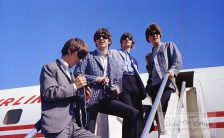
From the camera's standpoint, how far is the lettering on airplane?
8742 mm

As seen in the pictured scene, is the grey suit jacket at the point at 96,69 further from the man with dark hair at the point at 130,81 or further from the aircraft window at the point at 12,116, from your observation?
the aircraft window at the point at 12,116

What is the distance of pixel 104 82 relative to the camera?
14.0 feet

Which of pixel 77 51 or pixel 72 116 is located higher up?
pixel 77 51

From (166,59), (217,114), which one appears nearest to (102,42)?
(166,59)

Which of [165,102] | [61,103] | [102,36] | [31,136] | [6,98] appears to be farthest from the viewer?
[6,98]

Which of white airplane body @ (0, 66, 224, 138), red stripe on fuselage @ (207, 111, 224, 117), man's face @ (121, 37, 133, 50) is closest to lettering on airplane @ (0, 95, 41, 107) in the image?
white airplane body @ (0, 66, 224, 138)

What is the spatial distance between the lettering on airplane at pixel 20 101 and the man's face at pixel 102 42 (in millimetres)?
4520

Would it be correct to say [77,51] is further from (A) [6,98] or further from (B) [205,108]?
(A) [6,98]

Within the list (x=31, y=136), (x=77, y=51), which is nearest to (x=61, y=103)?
(x=77, y=51)

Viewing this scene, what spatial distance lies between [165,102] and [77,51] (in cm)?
209

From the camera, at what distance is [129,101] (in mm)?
4633

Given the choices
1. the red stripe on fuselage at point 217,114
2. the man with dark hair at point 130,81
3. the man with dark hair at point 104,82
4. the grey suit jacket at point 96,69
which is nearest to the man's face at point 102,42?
the man with dark hair at point 104,82

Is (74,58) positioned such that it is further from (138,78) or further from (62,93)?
(138,78)

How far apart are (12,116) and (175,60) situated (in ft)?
17.2
